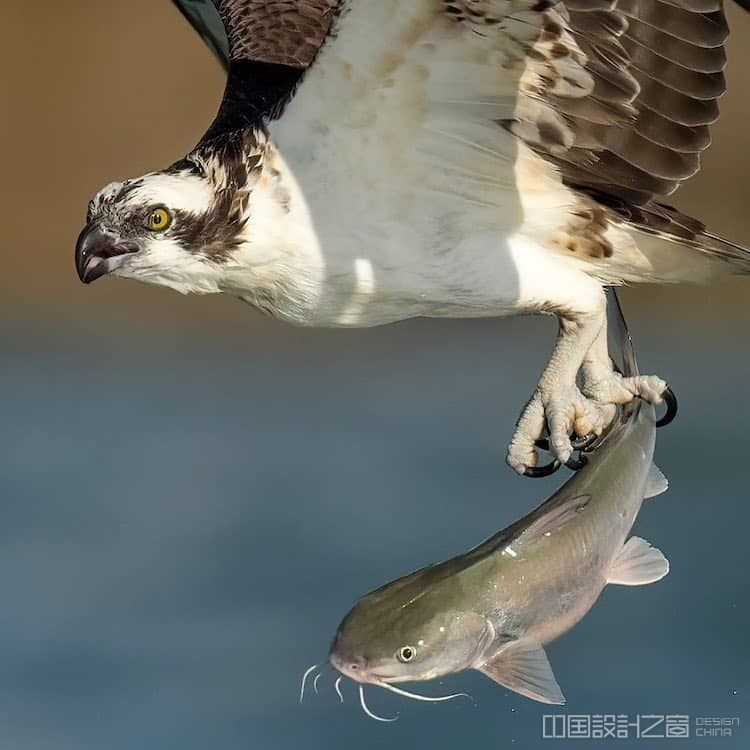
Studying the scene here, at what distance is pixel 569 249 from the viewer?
6551 millimetres

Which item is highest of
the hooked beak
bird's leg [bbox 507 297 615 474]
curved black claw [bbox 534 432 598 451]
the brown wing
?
the brown wing

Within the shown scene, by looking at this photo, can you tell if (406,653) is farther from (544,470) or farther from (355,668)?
(544,470)

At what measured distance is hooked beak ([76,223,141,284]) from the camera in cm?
603

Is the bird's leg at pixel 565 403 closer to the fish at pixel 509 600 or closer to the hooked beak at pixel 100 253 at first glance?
the fish at pixel 509 600

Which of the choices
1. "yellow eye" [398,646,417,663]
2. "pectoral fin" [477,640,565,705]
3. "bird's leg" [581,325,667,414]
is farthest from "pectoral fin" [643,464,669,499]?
"yellow eye" [398,646,417,663]

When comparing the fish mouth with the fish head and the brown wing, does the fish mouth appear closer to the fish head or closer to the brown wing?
the fish head

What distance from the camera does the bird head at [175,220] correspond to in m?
A: 6.00

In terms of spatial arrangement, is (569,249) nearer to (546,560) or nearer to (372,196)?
(372,196)

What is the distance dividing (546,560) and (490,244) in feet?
4.30

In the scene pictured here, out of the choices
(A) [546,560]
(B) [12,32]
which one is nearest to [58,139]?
(B) [12,32]

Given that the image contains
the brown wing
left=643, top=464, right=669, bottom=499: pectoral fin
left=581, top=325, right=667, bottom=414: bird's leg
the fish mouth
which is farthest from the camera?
left=581, top=325, right=667, bottom=414: bird's leg

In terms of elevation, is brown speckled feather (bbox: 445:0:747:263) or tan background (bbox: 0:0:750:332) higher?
brown speckled feather (bbox: 445:0:747:263)

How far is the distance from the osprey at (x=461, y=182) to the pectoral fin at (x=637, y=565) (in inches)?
27.5

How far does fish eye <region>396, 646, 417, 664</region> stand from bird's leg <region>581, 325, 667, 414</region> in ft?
5.04
